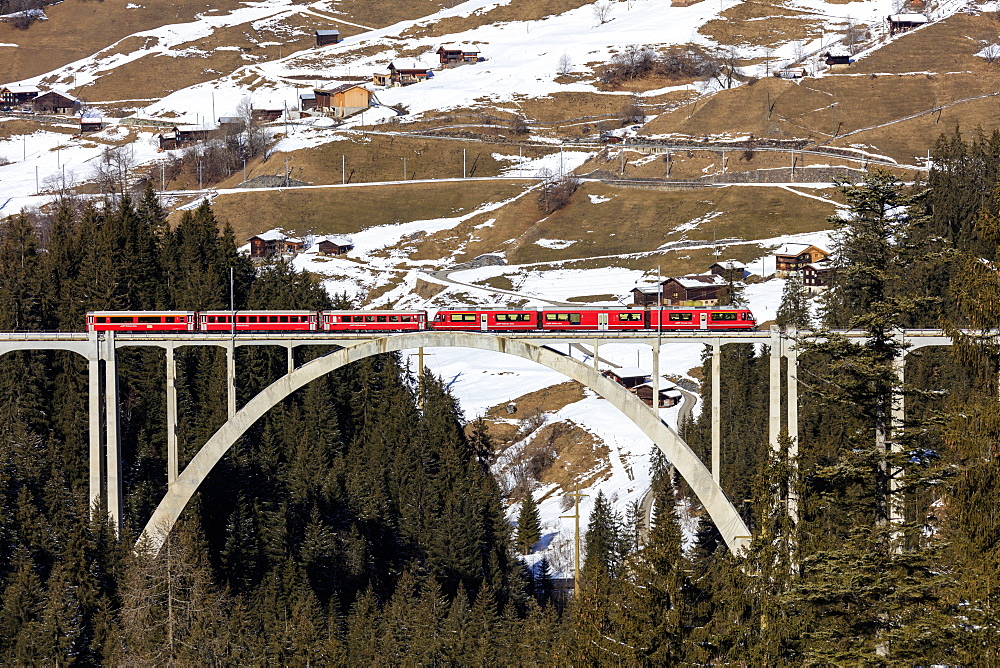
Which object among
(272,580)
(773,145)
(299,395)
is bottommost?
(272,580)

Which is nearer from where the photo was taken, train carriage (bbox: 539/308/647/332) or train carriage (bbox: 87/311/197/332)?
train carriage (bbox: 539/308/647/332)

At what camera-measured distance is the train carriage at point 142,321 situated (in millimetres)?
61375

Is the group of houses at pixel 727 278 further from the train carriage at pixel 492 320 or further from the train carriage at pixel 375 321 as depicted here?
the train carriage at pixel 375 321

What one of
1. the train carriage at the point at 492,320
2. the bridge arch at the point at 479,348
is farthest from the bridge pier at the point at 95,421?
the train carriage at the point at 492,320

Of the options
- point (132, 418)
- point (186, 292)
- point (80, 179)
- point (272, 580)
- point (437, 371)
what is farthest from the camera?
point (80, 179)

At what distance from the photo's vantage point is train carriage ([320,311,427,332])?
199 feet

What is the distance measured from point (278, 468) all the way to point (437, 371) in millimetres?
40920

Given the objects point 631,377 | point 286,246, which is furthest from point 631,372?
point 286,246

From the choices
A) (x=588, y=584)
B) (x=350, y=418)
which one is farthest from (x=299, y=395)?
(x=588, y=584)

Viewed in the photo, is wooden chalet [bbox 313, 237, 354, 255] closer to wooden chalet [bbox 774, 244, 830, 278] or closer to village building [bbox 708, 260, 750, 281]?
village building [bbox 708, 260, 750, 281]

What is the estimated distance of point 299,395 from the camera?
85.9m

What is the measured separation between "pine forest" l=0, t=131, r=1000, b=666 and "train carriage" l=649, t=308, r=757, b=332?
155 inches

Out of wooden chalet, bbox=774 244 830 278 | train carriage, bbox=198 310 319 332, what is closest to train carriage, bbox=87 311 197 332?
train carriage, bbox=198 310 319 332

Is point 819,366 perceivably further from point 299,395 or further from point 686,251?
point 686,251
